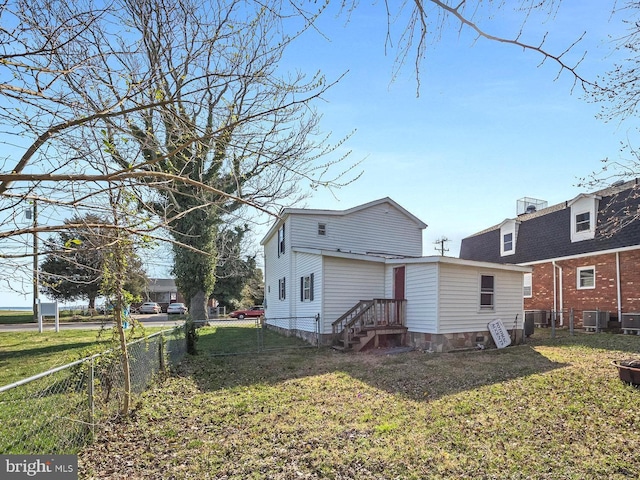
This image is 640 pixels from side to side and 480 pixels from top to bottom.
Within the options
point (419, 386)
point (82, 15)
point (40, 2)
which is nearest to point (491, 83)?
point (82, 15)

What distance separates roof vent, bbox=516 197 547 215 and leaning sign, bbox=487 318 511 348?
13040 mm

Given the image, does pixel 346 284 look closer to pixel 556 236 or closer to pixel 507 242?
A: pixel 556 236

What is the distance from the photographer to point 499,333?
1250 centimetres

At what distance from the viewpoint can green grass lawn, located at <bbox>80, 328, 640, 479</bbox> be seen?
396cm

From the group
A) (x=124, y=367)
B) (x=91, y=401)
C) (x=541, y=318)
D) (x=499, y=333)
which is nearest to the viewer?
(x=91, y=401)

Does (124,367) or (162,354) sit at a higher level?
(124,367)

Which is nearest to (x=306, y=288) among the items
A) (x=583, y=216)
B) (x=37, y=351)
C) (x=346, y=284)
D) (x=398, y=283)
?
(x=346, y=284)

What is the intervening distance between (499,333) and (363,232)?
657cm

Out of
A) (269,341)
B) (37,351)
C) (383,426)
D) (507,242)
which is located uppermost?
(507,242)

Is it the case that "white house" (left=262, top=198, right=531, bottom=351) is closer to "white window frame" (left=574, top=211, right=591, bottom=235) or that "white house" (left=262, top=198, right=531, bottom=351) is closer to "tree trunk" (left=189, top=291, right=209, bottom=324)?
"tree trunk" (left=189, top=291, right=209, bottom=324)

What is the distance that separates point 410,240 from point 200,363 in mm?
11239

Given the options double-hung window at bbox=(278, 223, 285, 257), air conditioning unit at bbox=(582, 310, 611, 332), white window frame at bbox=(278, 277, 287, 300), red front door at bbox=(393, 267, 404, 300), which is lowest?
air conditioning unit at bbox=(582, 310, 611, 332)

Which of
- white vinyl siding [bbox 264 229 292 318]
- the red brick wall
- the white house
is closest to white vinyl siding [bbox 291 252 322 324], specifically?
the white house

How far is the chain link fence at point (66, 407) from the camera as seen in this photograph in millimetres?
4234
